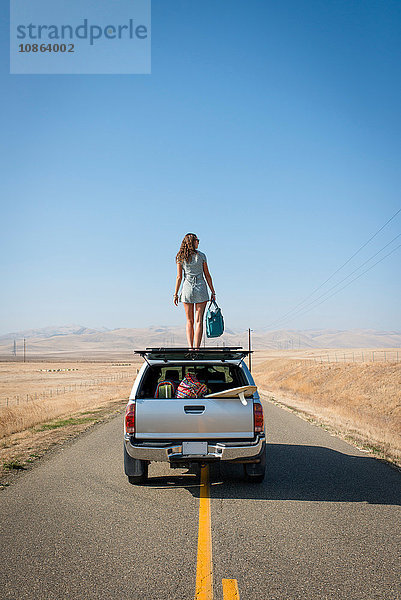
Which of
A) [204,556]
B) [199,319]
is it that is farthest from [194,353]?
[204,556]

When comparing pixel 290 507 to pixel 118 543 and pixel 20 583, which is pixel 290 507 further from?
pixel 20 583

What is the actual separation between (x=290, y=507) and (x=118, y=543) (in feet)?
7.70

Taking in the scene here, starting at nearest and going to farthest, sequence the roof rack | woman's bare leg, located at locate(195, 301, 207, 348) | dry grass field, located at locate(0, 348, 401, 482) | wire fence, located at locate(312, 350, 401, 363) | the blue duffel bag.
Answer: the roof rack < the blue duffel bag < woman's bare leg, located at locate(195, 301, 207, 348) < dry grass field, located at locate(0, 348, 401, 482) < wire fence, located at locate(312, 350, 401, 363)

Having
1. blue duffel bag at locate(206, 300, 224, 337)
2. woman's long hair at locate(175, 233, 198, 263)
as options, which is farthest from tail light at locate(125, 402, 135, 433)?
woman's long hair at locate(175, 233, 198, 263)

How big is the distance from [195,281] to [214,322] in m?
0.91

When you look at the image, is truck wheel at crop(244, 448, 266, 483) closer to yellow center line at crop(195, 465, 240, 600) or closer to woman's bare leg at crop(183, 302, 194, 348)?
yellow center line at crop(195, 465, 240, 600)

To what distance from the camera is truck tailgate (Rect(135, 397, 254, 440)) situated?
21.5 ft

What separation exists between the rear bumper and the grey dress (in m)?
3.84

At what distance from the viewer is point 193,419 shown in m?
6.55

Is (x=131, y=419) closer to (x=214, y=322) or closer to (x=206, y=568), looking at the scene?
Result: (x=206, y=568)

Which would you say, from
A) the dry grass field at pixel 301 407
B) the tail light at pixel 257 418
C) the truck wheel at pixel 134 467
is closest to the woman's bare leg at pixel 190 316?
the truck wheel at pixel 134 467

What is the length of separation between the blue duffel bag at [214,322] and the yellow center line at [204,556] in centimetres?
358

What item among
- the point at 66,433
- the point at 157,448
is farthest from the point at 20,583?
the point at 66,433

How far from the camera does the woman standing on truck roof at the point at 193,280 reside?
31.9 feet
